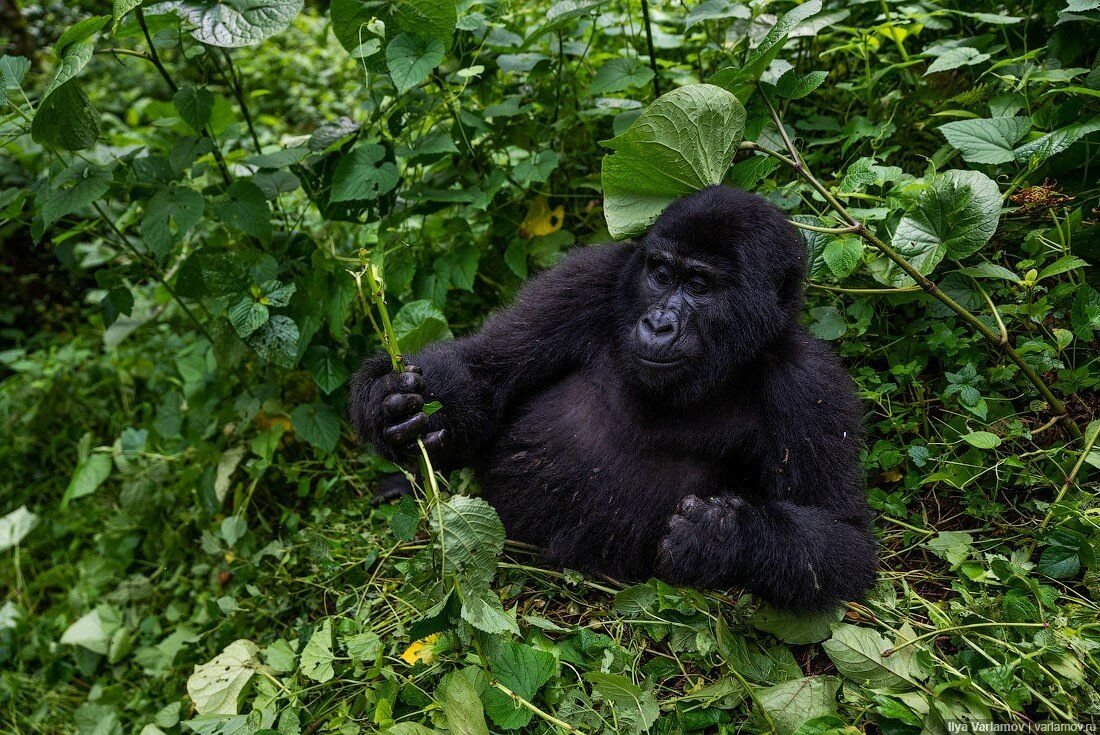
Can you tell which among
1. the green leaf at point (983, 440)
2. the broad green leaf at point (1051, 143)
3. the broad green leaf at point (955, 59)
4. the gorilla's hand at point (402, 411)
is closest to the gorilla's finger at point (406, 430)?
the gorilla's hand at point (402, 411)

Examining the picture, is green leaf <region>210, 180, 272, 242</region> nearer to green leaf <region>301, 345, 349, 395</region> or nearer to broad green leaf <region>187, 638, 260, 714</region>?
green leaf <region>301, 345, 349, 395</region>

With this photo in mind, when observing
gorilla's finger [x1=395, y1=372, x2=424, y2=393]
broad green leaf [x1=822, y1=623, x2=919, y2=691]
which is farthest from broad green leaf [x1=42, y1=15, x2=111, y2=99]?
broad green leaf [x1=822, y1=623, x2=919, y2=691]

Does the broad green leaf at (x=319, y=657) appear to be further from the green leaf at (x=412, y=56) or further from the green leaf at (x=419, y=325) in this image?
the green leaf at (x=412, y=56)

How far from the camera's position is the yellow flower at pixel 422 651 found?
257cm

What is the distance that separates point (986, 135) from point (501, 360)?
2016 mm

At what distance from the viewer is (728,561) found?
2428 mm

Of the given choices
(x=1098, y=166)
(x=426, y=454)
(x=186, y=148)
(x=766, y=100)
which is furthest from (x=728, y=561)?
(x=186, y=148)

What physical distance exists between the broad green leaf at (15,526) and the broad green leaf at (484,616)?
3.42 meters

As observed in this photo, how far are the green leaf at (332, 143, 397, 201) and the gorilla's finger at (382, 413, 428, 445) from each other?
112cm

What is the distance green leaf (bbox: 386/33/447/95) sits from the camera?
3086 millimetres

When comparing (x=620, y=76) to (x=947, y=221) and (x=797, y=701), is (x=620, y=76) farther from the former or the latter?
(x=797, y=701)

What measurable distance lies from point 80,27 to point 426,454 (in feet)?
6.30

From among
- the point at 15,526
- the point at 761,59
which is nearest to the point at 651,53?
the point at 761,59

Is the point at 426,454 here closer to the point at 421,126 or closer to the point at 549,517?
the point at 549,517
